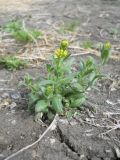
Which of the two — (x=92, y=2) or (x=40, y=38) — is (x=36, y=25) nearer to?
(x=40, y=38)

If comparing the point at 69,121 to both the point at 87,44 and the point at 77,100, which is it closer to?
the point at 77,100

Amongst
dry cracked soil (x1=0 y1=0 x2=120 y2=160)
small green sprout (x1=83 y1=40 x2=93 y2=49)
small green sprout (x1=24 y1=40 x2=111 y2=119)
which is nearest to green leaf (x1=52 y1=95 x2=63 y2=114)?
small green sprout (x1=24 y1=40 x2=111 y2=119)

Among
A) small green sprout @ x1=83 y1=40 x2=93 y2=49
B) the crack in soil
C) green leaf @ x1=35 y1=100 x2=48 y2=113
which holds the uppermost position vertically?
green leaf @ x1=35 y1=100 x2=48 y2=113

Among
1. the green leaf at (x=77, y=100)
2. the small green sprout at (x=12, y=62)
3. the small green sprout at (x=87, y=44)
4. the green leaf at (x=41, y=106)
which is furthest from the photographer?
the small green sprout at (x=87, y=44)

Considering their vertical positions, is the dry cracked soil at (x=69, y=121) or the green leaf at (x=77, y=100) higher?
the green leaf at (x=77, y=100)

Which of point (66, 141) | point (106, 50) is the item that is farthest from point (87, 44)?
point (66, 141)

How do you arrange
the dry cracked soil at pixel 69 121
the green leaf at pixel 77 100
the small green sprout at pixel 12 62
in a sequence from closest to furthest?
the dry cracked soil at pixel 69 121 < the green leaf at pixel 77 100 < the small green sprout at pixel 12 62

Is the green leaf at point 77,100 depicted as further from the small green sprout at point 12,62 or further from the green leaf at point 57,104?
the small green sprout at point 12,62

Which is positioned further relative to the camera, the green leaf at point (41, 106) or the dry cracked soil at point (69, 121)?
the green leaf at point (41, 106)

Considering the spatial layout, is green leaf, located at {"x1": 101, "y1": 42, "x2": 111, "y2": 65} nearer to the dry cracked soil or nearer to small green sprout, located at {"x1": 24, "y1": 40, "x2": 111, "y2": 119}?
small green sprout, located at {"x1": 24, "y1": 40, "x2": 111, "y2": 119}

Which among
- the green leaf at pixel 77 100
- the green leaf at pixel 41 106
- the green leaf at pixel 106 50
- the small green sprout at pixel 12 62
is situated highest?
the green leaf at pixel 106 50

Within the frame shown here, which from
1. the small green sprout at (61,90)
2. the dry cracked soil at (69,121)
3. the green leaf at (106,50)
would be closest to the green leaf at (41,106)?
the small green sprout at (61,90)
